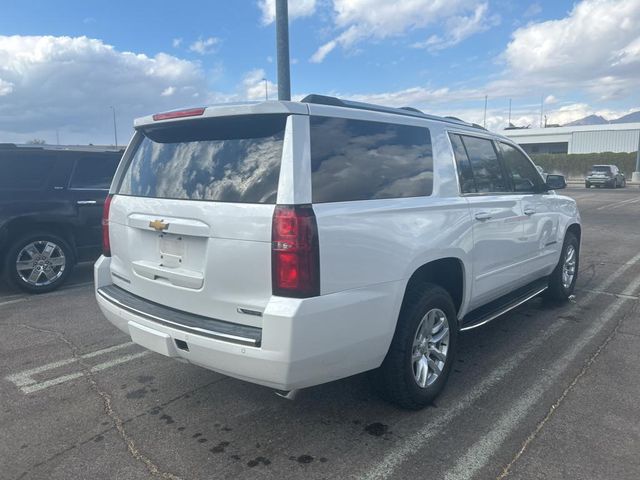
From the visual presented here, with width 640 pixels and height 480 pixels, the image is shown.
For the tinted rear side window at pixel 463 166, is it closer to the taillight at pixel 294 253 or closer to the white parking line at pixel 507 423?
the white parking line at pixel 507 423

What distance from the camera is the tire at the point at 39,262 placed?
6129 millimetres

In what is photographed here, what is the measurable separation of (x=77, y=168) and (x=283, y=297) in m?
5.30

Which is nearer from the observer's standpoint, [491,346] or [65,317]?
[491,346]

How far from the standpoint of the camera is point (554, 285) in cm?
562

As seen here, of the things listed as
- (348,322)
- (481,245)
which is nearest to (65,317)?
(348,322)

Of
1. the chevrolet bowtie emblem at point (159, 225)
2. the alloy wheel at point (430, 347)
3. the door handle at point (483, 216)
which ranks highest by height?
the chevrolet bowtie emblem at point (159, 225)

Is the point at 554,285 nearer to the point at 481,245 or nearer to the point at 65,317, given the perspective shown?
the point at 481,245

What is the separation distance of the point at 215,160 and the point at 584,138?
62.9 meters

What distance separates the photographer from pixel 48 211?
629cm

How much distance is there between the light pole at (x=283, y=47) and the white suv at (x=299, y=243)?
4998 mm

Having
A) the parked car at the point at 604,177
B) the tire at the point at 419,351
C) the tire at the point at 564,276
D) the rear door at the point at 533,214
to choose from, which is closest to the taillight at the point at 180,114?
the tire at the point at 419,351

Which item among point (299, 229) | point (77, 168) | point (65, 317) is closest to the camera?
point (299, 229)

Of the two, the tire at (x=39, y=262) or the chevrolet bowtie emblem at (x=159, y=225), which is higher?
the chevrolet bowtie emblem at (x=159, y=225)

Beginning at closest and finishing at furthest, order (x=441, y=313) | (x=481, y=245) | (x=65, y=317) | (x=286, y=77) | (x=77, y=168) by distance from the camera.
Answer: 1. (x=441, y=313)
2. (x=481, y=245)
3. (x=65, y=317)
4. (x=77, y=168)
5. (x=286, y=77)
